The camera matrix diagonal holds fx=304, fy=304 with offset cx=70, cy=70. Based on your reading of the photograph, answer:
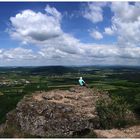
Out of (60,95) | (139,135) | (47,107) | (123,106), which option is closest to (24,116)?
(47,107)

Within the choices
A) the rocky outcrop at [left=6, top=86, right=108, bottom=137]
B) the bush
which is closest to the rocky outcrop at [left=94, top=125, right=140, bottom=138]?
the bush

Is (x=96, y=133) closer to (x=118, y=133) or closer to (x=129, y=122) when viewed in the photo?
(x=118, y=133)

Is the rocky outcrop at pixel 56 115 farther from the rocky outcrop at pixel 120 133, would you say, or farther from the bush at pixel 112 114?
the rocky outcrop at pixel 120 133

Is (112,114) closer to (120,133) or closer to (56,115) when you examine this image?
(120,133)

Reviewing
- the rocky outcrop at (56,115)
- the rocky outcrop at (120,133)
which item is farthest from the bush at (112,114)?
the rocky outcrop at (120,133)

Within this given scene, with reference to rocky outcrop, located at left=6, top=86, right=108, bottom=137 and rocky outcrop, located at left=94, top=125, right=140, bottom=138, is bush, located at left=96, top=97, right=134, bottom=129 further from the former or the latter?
rocky outcrop, located at left=94, top=125, right=140, bottom=138
